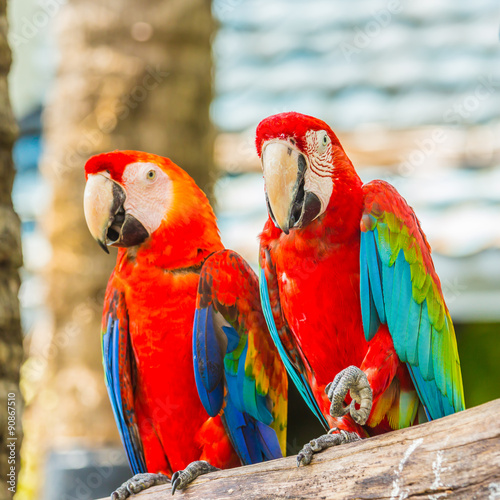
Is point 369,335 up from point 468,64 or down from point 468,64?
down

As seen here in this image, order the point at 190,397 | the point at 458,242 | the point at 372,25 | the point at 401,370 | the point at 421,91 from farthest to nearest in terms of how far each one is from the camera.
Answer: the point at 372,25, the point at 421,91, the point at 458,242, the point at 190,397, the point at 401,370

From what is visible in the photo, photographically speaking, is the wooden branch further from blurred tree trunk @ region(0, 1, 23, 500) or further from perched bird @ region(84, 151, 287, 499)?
blurred tree trunk @ region(0, 1, 23, 500)

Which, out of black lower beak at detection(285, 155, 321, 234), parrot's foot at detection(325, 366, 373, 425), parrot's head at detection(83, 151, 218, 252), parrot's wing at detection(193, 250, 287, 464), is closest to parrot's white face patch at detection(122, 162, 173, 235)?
parrot's head at detection(83, 151, 218, 252)

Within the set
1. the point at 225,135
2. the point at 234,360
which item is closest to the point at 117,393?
the point at 234,360

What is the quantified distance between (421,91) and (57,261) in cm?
242

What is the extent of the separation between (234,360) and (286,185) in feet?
1.73

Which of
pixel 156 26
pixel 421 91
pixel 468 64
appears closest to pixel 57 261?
pixel 156 26

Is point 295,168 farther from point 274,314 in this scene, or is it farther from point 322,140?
point 274,314

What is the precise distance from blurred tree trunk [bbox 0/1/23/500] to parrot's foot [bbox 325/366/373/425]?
960mm

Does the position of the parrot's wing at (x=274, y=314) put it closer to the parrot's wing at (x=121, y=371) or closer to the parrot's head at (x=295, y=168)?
the parrot's head at (x=295, y=168)

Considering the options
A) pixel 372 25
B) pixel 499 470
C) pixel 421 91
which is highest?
pixel 372 25

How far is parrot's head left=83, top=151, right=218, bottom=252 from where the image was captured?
1708mm

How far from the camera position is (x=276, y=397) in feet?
5.95

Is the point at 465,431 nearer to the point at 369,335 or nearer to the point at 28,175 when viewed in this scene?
the point at 369,335
